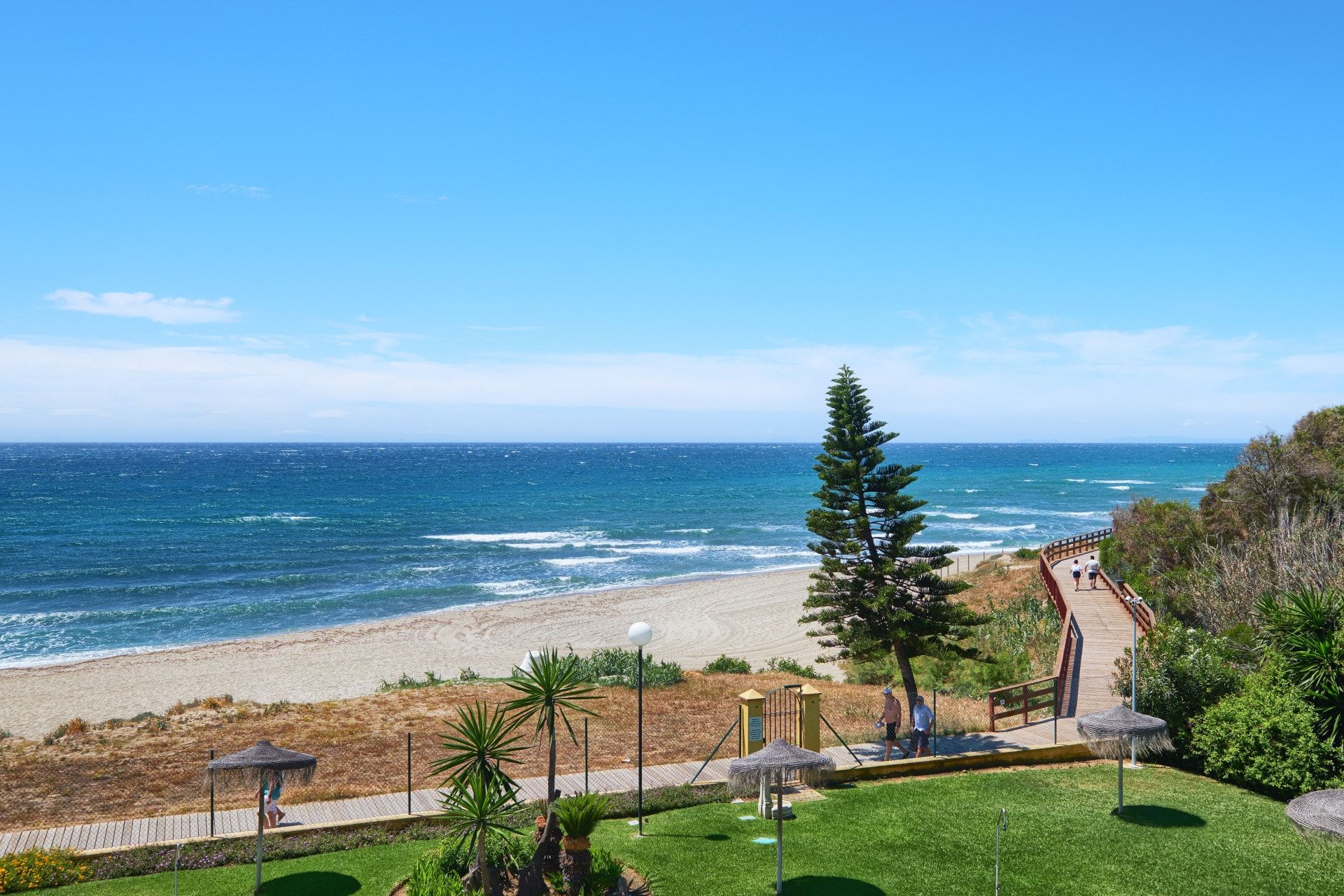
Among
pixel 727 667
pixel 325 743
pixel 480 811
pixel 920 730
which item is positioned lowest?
pixel 727 667

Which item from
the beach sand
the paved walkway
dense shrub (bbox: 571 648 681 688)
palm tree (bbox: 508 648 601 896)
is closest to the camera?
palm tree (bbox: 508 648 601 896)

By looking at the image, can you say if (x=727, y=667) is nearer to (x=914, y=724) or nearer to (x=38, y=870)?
(x=914, y=724)

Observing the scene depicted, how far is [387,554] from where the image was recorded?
2181 inches

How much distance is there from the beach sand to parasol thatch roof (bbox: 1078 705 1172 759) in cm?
1629

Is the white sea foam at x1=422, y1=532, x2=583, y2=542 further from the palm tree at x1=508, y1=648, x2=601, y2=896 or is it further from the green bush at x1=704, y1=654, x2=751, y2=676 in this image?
the palm tree at x1=508, y1=648, x2=601, y2=896

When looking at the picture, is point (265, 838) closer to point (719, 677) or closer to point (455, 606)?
point (719, 677)

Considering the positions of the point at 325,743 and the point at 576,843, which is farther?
the point at 325,743

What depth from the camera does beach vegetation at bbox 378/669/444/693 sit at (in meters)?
25.2

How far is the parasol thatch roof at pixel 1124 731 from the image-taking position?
12.3 meters

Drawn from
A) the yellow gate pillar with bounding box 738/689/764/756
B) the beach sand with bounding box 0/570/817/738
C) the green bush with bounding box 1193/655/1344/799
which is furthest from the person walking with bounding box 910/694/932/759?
the beach sand with bounding box 0/570/817/738

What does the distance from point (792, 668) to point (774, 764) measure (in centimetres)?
1744

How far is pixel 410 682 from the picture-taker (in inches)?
1022

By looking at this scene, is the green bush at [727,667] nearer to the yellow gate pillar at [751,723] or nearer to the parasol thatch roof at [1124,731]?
the yellow gate pillar at [751,723]

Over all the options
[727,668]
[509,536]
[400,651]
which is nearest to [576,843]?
[727,668]
